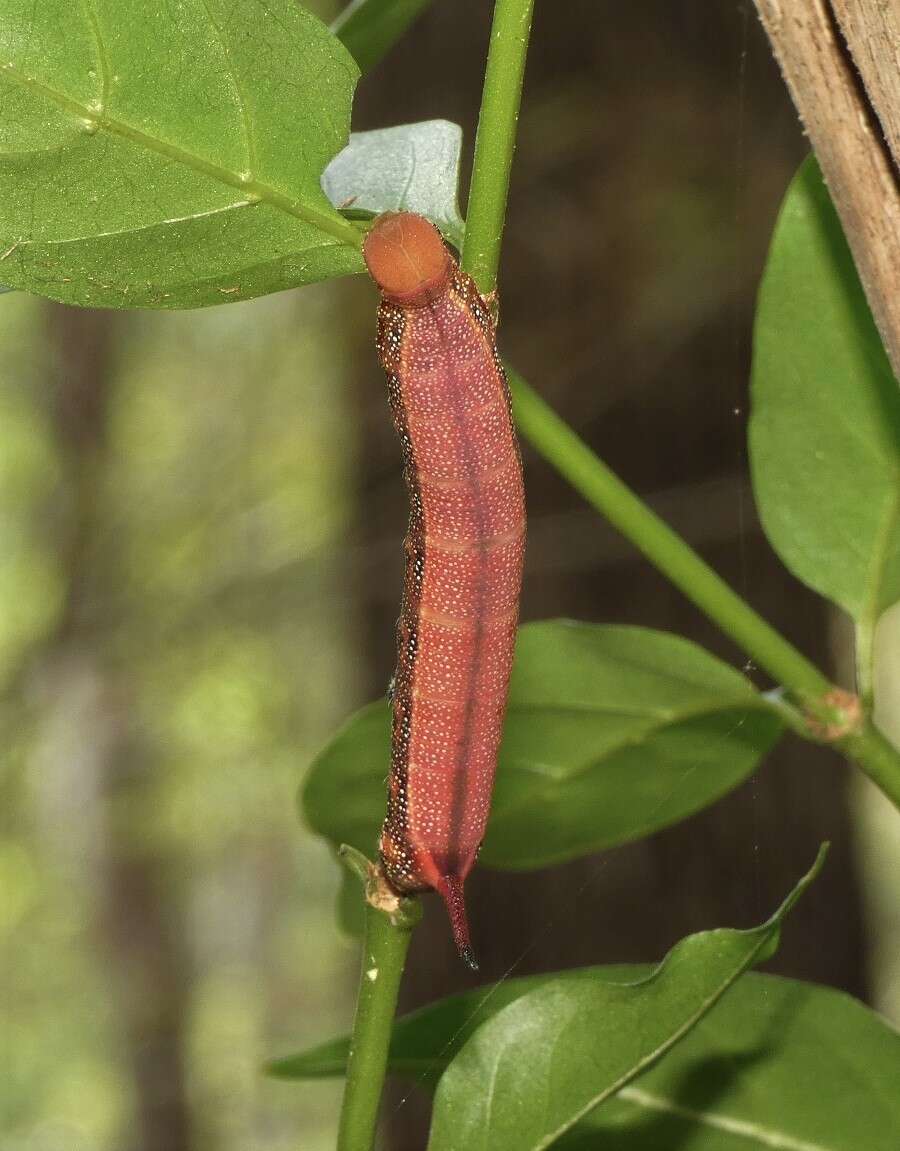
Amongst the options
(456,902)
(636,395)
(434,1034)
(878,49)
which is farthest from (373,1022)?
(636,395)

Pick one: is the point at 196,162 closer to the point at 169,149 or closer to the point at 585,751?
the point at 169,149

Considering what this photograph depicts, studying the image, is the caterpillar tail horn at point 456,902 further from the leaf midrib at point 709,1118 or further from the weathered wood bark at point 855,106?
the weathered wood bark at point 855,106

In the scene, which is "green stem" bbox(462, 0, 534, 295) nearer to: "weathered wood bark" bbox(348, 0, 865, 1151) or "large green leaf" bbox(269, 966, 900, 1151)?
"large green leaf" bbox(269, 966, 900, 1151)

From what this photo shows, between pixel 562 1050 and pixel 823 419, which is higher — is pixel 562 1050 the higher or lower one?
the lower one

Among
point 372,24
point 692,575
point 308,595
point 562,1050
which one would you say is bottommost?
point 562,1050

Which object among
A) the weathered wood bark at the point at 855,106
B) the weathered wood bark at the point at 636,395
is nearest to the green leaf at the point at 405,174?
the weathered wood bark at the point at 855,106

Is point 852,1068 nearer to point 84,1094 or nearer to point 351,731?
point 351,731

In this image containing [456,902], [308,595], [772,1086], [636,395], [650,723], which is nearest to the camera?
[456,902]
